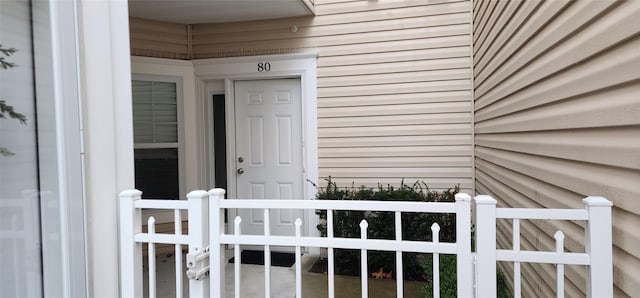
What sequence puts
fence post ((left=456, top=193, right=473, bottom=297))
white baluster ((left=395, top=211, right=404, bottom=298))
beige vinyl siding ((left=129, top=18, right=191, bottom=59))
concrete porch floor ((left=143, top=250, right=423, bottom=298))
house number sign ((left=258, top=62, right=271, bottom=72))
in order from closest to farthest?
fence post ((left=456, top=193, right=473, bottom=297)) < white baluster ((left=395, top=211, right=404, bottom=298)) < concrete porch floor ((left=143, top=250, right=423, bottom=298)) < beige vinyl siding ((left=129, top=18, right=191, bottom=59)) < house number sign ((left=258, top=62, right=271, bottom=72))

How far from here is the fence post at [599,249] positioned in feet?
4.42

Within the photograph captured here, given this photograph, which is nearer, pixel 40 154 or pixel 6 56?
pixel 6 56

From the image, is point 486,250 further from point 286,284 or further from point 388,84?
point 388,84

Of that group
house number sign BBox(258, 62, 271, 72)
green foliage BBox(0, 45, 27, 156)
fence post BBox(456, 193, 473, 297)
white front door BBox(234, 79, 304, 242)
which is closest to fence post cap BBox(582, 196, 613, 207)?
fence post BBox(456, 193, 473, 297)

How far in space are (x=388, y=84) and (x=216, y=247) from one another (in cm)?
293

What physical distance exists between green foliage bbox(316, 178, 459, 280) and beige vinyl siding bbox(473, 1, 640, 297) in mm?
900

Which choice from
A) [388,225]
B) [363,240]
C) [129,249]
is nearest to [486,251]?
[363,240]

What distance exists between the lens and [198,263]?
71.4 inches

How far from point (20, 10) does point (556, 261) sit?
228cm

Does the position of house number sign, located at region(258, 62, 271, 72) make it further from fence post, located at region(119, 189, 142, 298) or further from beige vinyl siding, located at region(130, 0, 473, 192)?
fence post, located at region(119, 189, 142, 298)

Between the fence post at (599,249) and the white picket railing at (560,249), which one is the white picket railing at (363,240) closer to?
the white picket railing at (560,249)

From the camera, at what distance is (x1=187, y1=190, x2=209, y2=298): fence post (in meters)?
1.83

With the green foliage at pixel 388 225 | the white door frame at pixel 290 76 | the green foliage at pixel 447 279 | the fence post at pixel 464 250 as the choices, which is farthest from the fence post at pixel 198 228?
the white door frame at pixel 290 76

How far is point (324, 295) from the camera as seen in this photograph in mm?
3395
